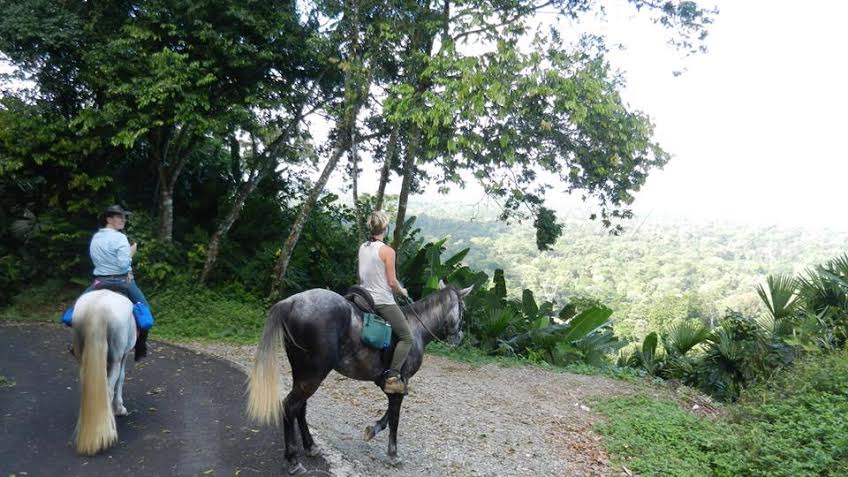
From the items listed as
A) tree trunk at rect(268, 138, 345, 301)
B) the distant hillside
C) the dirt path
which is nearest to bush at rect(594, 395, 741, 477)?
the dirt path

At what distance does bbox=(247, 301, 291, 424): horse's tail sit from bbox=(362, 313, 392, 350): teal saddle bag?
671mm

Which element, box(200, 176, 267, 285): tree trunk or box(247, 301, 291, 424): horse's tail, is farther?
box(200, 176, 267, 285): tree trunk

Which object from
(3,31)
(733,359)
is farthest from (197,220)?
(733,359)

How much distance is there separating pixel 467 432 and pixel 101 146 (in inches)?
370

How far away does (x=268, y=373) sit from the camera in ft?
13.6

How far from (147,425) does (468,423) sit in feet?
11.4

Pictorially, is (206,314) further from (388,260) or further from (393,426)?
(388,260)

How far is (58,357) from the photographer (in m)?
7.31

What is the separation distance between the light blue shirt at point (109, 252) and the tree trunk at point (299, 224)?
6.06 m

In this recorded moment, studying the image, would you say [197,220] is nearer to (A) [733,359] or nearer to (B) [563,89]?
(B) [563,89]

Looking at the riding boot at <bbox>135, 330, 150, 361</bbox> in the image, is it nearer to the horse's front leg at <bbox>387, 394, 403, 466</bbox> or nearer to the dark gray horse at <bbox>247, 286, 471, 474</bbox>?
the dark gray horse at <bbox>247, 286, 471, 474</bbox>

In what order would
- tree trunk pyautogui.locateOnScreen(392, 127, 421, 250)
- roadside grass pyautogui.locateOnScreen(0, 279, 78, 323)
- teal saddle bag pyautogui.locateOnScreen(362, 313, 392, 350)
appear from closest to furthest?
teal saddle bag pyautogui.locateOnScreen(362, 313, 392, 350) < tree trunk pyautogui.locateOnScreen(392, 127, 421, 250) < roadside grass pyautogui.locateOnScreen(0, 279, 78, 323)

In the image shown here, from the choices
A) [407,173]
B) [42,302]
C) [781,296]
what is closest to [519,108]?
[407,173]

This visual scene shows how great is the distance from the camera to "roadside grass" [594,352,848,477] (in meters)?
5.36
